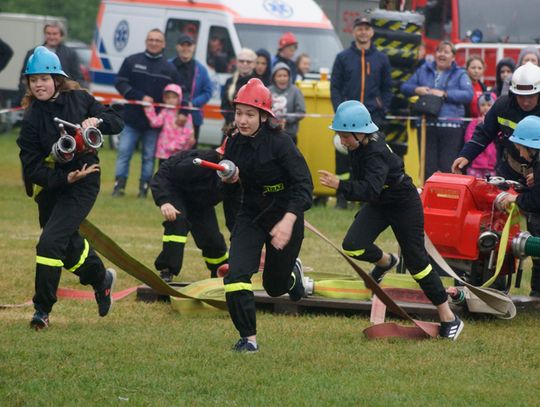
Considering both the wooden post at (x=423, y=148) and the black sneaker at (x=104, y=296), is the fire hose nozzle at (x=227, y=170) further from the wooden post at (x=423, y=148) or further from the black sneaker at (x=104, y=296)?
the wooden post at (x=423, y=148)

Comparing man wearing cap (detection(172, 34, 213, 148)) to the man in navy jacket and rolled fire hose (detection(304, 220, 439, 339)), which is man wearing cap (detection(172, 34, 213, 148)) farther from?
rolled fire hose (detection(304, 220, 439, 339))

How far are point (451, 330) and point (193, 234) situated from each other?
274cm

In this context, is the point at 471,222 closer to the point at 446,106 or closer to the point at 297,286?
the point at 297,286


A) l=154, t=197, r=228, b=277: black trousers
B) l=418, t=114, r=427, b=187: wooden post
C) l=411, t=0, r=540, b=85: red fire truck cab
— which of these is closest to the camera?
l=154, t=197, r=228, b=277: black trousers

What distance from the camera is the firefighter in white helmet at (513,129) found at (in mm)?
9680

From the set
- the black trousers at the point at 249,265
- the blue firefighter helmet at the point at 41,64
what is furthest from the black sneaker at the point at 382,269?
the blue firefighter helmet at the point at 41,64

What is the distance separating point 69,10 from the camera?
40.9 metres

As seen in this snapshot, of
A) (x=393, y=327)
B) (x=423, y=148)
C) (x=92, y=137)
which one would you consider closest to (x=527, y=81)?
(x=393, y=327)

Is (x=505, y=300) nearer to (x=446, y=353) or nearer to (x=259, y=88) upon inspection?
(x=446, y=353)

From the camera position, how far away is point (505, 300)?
29.8 feet

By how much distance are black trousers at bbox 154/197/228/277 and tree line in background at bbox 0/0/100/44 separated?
30621 mm

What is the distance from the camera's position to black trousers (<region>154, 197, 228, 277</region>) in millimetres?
10328

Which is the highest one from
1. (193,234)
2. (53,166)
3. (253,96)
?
(253,96)

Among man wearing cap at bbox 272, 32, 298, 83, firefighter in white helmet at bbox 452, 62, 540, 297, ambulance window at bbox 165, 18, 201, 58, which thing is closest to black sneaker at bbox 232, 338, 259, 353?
firefighter in white helmet at bbox 452, 62, 540, 297
